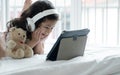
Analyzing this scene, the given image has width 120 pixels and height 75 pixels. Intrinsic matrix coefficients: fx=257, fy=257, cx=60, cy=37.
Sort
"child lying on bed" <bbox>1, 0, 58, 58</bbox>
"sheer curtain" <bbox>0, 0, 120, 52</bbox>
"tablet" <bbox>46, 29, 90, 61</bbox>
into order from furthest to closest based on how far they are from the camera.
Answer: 1. "sheer curtain" <bbox>0, 0, 120, 52</bbox>
2. "child lying on bed" <bbox>1, 0, 58, 58</bbox>
3. "tablet" <bbox>46, 29, 90, 61</bbox>

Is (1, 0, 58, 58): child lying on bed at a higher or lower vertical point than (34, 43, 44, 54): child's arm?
→ higher

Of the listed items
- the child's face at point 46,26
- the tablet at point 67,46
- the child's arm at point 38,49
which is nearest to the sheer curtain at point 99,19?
the child's arm at point 38,49

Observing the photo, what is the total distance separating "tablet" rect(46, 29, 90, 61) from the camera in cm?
121

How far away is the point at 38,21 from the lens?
4.87 feet

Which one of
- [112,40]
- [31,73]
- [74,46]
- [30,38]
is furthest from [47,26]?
[112,40]

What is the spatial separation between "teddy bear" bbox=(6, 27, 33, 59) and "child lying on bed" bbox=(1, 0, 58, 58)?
6 cm

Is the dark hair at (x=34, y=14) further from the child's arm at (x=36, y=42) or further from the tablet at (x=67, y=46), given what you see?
the tablet at (x=67, y=46)

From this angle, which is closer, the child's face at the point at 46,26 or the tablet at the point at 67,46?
the tablet at the point at 67,46

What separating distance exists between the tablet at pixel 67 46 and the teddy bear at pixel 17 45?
200 millimetres

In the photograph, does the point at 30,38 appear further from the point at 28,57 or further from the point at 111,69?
the point at 111,69

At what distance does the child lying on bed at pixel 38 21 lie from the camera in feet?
4.86

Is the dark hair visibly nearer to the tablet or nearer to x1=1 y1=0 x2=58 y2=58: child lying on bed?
x1=1 y1=0 x2=58 y2=58: child lying on bed

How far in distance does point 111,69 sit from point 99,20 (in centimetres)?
151

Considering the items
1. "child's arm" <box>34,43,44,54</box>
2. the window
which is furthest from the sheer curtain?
"child's arm" <box>34,43,44,54</box>
